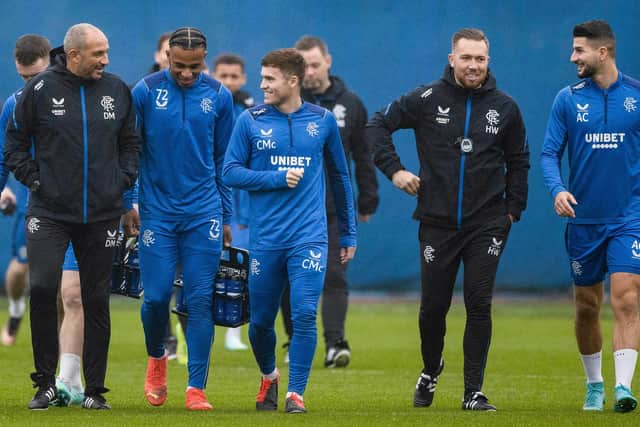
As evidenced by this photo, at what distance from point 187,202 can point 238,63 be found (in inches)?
161

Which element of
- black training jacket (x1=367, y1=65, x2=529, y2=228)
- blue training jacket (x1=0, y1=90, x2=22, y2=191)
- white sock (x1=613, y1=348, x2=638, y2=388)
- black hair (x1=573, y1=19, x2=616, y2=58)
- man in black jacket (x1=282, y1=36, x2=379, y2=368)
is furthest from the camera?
man in black jacket (x1=282, y1=36, x2=379, y2=368)

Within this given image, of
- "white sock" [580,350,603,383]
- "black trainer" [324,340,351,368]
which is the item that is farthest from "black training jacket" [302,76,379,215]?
"white sock" [580,350,603,383]

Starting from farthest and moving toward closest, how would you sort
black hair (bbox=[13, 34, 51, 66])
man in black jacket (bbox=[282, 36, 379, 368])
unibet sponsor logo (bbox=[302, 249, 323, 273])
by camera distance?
man in black jacket (bbox=[282, 36, 379, 368]), black hair (bbox=[13, 34, 51, 66]), unibet sponsor logo (bbox=[302, 249, 323, 273])

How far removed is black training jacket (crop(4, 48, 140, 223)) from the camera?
27.0ft

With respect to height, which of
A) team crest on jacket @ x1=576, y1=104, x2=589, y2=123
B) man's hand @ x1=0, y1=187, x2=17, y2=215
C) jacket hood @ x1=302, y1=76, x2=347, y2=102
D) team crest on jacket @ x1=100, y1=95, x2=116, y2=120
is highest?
jacket hood @ x1=302, y1=76, x2=347, y2=102

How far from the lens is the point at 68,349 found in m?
8.77

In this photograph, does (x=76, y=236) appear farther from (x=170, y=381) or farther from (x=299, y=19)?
(x=299, y=19)

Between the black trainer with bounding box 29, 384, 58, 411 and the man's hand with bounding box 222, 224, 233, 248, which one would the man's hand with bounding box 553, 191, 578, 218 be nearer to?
the man's hand with bounding box 222, 224, 233, 248

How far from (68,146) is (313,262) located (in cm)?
153

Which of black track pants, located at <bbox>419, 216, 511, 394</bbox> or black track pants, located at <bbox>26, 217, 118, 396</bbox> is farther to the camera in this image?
black track pants, located at <bbox>419, 216, 511, 394</bbox>

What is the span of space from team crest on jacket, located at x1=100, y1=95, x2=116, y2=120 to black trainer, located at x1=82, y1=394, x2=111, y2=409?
5.31ft

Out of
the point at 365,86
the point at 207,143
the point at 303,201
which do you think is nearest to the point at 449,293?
the point at 303,201

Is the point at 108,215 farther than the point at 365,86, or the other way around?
the point at 365,86

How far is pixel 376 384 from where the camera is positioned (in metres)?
10.4
